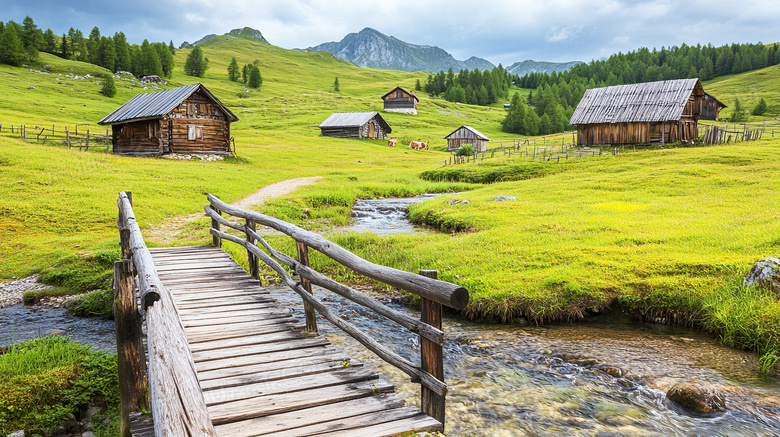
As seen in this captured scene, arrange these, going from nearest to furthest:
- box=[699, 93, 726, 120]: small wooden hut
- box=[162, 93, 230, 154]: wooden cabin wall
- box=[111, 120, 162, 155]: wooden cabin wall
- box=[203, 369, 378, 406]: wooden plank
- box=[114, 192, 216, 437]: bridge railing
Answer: box=[114, 192, 216, 437]: bridge railing → box=[203, 369, 378, 406]: wooden plank → box=[111, 120, 162, 155]: wooden cabin wall → box=[162, 93, 230, 154]: wooden cabin wall → box=[699, 93, 726, 120]: small wooden hut

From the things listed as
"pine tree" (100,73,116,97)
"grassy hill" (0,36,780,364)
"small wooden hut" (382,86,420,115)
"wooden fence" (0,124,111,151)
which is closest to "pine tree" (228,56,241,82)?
"pine tree" (100,73,116,97)

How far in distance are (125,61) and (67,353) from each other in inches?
4801

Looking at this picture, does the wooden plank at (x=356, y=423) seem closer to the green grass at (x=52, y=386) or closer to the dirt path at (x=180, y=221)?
the green grass at (x=52, y=386)

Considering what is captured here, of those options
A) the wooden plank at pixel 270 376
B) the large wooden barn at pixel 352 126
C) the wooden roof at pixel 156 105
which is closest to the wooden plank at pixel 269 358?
the wooden plank at pixel 270 376

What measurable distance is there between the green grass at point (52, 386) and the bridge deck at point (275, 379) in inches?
46.3

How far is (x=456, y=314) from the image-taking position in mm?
9852

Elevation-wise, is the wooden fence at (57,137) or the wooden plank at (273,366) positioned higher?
the wooden fence at (57,137)

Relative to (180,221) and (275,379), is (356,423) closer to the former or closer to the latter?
(275,379)

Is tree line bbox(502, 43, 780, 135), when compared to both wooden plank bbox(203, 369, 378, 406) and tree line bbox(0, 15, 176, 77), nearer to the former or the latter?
tree line bbox(0, 15, 176, 77)

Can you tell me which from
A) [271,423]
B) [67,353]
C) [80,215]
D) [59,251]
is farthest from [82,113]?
[271,423]

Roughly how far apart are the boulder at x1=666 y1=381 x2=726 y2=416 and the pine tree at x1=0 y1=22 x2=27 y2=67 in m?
116

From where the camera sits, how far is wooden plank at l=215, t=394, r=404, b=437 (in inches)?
152

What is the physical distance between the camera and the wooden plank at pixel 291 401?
4.14 m

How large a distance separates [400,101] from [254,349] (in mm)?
102880
